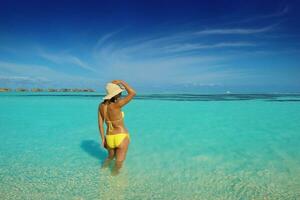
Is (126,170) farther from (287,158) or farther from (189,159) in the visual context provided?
(287,158)

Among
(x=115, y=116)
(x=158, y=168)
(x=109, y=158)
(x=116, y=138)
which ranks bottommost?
(x=158, y=168)

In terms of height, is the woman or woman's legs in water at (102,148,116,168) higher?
the woman

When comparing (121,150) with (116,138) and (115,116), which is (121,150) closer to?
(116,138)

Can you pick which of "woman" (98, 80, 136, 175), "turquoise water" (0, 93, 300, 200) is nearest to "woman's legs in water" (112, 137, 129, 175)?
"woman" (98, 80, 136, 175)

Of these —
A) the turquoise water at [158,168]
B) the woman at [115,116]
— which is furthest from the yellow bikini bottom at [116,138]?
the turquoise water at [158,168]

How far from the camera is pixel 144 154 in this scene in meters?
6.12

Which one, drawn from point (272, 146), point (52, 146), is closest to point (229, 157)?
point (272, 146)

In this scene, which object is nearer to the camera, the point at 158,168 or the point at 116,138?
the point at 116,138

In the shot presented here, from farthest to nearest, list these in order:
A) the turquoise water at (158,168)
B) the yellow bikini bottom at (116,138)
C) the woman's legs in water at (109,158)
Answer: the woman's legs in water at (109,158)
the yellow bikini bottom at (116,138)
the turquoise water at (158,168)

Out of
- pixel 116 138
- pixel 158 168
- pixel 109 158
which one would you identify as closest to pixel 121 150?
pixel 116 138

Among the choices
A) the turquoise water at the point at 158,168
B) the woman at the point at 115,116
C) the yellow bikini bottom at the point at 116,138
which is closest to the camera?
the turquoise water at the point at 158,168

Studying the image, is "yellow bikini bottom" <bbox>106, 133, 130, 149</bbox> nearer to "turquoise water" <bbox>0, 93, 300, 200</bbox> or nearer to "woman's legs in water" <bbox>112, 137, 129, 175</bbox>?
"woman's legs in water" <bbox>112, 137, 129, 175</bbox>

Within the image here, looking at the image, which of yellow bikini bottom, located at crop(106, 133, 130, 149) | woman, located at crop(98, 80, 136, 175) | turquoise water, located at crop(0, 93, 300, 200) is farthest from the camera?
yellow bikini bottom, located at crop(106, 133, 130, 149)

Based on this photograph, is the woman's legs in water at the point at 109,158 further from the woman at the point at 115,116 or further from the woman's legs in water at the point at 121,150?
the woman's legs in water at the point at 121,150
